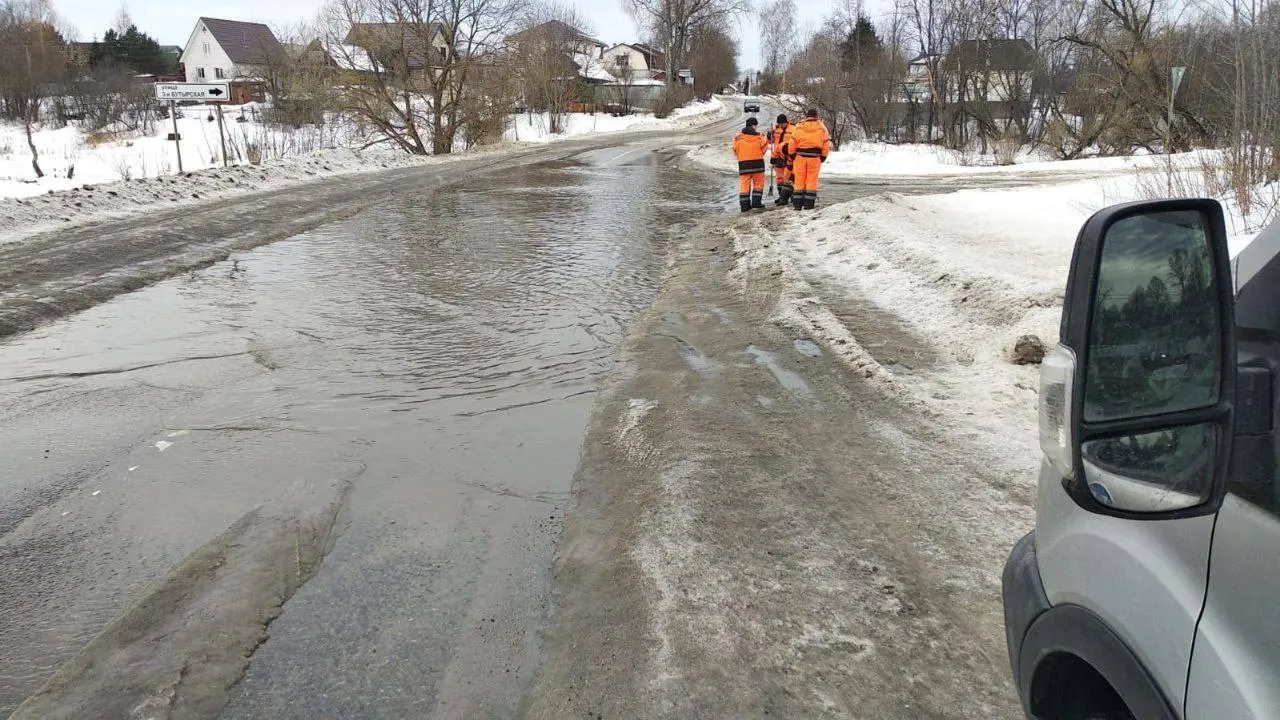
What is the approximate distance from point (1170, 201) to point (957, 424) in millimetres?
3913

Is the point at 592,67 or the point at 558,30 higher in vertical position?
the point at 592,67

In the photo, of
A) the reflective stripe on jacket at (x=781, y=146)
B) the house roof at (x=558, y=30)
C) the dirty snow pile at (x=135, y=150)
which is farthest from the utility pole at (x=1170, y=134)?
the house roof at (x=558, y=30)

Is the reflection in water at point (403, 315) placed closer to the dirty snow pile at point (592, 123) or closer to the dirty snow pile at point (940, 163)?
the dirty snow pile at point (940, 163)

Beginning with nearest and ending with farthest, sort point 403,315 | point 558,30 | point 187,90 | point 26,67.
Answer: point 403,315 → point 187,90 → point 26,67 → point 558,30

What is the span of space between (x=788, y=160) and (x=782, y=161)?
40 centimetres

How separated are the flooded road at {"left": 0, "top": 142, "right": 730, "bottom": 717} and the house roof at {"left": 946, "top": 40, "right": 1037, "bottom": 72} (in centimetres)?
2483

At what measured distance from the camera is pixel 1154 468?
1416 mm

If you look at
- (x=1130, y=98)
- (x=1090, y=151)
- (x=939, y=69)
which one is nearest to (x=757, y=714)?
(x=1130, y=98)

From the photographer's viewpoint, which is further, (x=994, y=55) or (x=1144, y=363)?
(x=994, y=55)

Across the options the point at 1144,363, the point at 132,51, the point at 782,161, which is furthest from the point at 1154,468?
the point at 132,51

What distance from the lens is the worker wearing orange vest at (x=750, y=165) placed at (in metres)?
14.2

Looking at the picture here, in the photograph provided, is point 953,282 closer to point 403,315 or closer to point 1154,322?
point 403,315

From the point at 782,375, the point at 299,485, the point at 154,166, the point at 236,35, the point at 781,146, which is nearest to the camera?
the point at 299,485

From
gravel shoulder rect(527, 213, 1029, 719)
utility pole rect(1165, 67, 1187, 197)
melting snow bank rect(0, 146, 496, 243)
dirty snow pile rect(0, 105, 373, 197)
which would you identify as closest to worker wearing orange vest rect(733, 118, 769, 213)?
utility pole rect(1165, 67, 1187, 197)
